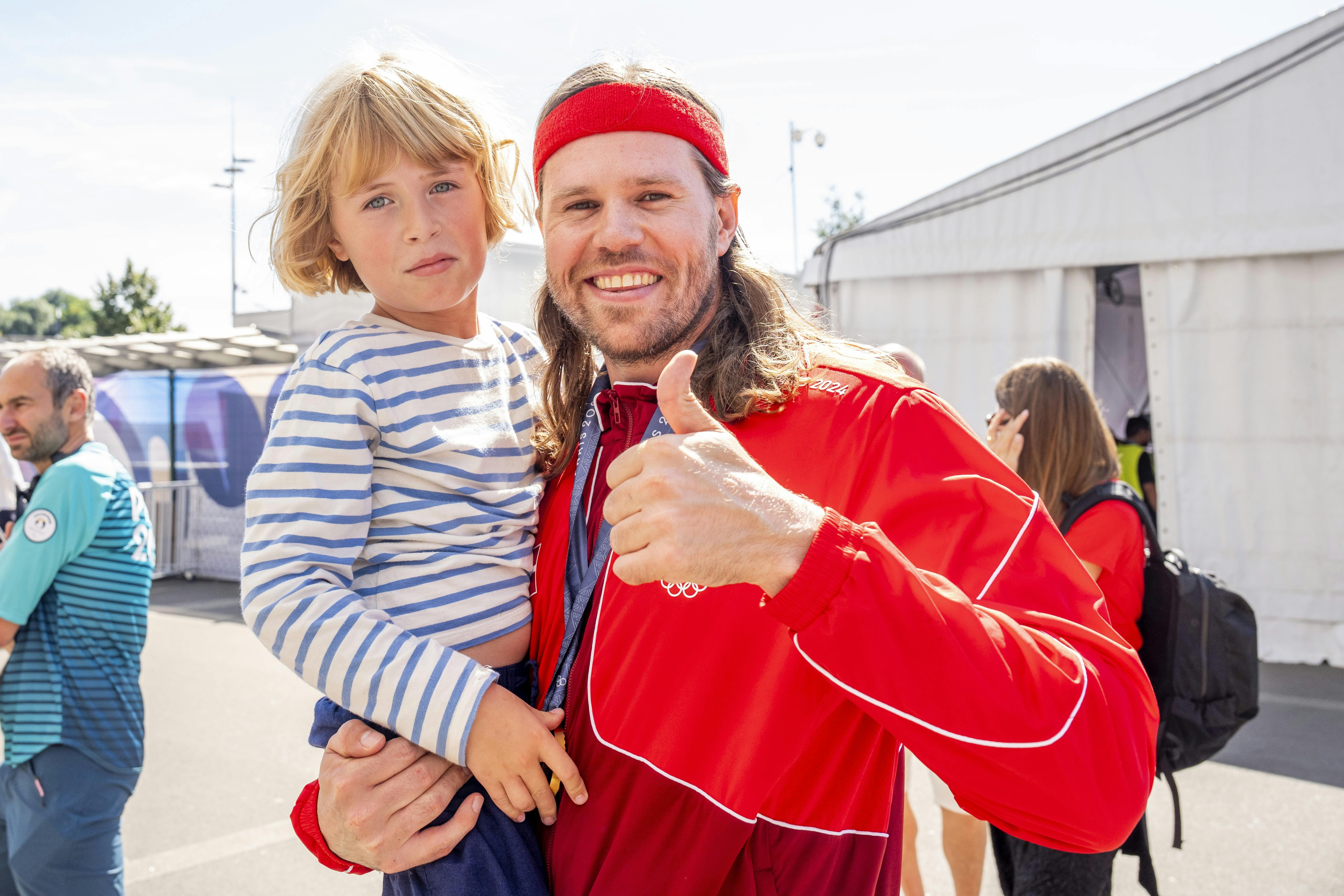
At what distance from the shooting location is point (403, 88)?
1789 millimetres

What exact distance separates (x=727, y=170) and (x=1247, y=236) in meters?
6.46

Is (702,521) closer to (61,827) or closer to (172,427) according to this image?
(61,827)

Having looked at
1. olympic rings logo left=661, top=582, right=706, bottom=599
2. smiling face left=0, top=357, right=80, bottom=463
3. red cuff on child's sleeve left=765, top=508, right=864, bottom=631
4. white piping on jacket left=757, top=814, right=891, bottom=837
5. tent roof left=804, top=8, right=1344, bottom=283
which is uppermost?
tent roof left=804, top=8, right=1344, bottom=283

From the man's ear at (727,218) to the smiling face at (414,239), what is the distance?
0.52m

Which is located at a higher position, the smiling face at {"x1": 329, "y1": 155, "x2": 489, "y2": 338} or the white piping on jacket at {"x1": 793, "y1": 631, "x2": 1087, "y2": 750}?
the smiling face at {"x1": 329, "y1": 155, "x2": 489, "y2": 338}

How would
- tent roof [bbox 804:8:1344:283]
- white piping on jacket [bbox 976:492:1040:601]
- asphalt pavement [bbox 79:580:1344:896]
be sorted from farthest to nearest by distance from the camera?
tent roof [bbox 804:8:1344:283], asphalt pavement [bbox 79:580:1344:896], white piping on jacket [bbox 976:492:1040:601]

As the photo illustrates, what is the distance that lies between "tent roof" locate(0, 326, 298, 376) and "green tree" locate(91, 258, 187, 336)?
82.5 feet

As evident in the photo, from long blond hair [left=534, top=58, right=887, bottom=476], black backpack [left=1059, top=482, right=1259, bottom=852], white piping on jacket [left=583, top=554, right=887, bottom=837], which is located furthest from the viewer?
black backpack [left=1059, top=482, right=1259, bottom=852]

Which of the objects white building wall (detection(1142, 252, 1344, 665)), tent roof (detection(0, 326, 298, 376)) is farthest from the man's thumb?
tent roof (detection(0, 326, 298, 376))

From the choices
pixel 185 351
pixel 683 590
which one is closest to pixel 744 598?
pixel 683 590

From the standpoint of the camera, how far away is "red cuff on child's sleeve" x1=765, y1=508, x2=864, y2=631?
1.07 m

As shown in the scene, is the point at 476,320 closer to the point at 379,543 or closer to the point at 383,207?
the point at 383,207

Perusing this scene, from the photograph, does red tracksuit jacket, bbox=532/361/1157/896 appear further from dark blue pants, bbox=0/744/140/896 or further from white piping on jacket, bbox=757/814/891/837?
dark blue pants, bbox=0/744/140/896

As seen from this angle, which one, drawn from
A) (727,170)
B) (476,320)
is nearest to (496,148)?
(476,320)
